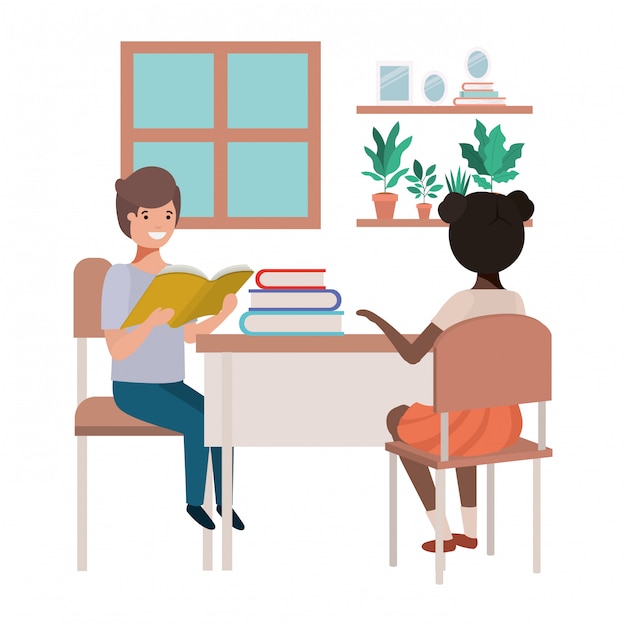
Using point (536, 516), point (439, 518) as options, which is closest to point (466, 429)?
point (439, 518)

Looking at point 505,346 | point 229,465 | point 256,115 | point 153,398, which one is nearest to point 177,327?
point 153,398

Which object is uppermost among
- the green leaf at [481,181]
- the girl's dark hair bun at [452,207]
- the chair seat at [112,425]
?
the green leaf at [481,181]

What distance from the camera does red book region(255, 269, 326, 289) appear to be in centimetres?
464

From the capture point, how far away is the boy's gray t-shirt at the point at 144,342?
4.64 m

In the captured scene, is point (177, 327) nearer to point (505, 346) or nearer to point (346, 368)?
point (346, 368)

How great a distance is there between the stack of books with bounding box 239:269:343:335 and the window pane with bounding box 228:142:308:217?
0.47 meters

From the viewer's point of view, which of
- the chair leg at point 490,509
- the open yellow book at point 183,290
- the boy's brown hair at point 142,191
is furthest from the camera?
the chair leg at point 490,509

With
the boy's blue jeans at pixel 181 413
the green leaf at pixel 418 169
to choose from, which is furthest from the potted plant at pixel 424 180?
the boy's blue jeans at pixel 181 413

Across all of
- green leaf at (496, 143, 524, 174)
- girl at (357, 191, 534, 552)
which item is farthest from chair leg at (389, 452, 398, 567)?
green leaf at (496, 143, 524, 174)

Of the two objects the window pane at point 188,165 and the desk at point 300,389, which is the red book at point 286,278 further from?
the window pane at point 188,165

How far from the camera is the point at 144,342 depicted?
184 inches

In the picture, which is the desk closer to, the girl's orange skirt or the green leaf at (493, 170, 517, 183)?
the girl's orange skirt

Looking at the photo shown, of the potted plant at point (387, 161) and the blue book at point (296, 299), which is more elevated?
the potted plant at point (387, 161)

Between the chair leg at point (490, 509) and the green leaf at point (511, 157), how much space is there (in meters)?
1.25
